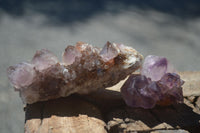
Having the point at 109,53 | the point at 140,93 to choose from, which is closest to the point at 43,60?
the point at 109,53

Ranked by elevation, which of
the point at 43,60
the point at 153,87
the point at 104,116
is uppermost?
the point at 43,60

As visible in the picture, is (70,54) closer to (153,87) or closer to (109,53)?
(109,53)

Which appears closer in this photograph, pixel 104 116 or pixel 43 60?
pixel 43 60

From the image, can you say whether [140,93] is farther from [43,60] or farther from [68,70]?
[43,60]

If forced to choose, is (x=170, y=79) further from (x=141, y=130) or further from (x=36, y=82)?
(x=36, y=82)

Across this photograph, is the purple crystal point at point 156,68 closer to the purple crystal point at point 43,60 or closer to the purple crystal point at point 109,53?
the purple crystal point at point 109,53

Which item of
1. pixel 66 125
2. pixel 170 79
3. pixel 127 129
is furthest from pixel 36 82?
pixel 170 79

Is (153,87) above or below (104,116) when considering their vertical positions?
above
